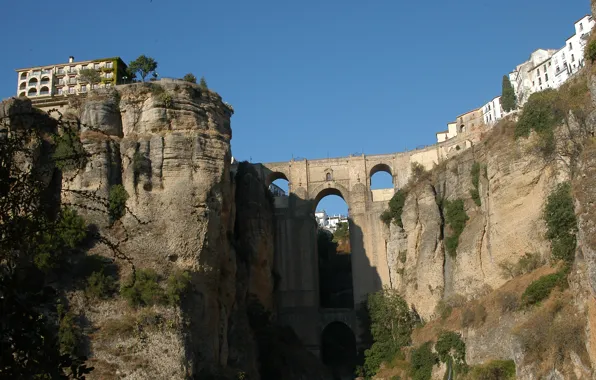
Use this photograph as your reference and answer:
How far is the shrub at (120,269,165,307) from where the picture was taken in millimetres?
27000

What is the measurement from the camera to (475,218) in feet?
121

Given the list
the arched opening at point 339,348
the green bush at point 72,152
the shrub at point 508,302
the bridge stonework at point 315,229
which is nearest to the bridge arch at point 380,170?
the bridge stonework at point 315,229

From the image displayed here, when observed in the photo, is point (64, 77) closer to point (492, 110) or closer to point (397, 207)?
point (397, 207)

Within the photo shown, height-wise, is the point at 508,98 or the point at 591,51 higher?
the point at 508,98

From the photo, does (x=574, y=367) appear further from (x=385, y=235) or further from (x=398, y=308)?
(x=385, y=235)

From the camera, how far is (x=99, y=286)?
2677 cm

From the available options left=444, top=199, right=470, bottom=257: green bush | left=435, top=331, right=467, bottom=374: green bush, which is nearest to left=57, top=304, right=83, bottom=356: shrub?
left=435, top=331, right=467, bottom=374: green bush

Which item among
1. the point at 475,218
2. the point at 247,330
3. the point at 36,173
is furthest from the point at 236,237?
the point at 36,173

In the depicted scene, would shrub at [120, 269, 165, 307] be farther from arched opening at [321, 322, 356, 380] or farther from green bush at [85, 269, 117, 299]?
arched opening at [321, 322, 356, 380]

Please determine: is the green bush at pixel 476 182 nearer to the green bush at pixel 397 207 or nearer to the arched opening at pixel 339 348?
the green bush at pixel 397 207

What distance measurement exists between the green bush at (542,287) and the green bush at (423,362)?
6.96 meters

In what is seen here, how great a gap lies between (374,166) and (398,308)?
12.6 meters

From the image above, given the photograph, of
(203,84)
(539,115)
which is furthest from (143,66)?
(539,115)

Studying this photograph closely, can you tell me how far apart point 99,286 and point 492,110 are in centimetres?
4490
